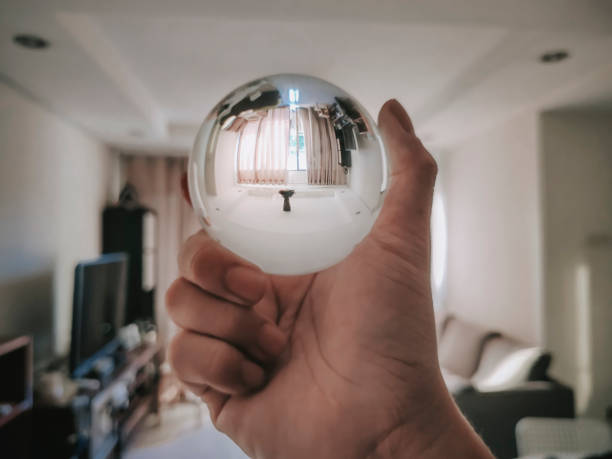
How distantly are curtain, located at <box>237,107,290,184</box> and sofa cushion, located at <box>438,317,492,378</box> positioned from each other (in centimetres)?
340

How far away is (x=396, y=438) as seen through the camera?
558 millimetres

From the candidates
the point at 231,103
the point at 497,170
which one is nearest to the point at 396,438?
the point at 231,103

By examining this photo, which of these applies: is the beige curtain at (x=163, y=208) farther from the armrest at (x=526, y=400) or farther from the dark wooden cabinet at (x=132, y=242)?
the armrest at (x=526, y=400)

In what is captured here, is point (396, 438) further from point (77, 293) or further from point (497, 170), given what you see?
point (497, 170)

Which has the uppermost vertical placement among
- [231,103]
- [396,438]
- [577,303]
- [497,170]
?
[497,170]

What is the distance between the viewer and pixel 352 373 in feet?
1.88

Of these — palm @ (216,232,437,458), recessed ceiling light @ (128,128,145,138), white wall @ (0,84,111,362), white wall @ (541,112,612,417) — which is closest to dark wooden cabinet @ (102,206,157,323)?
white wall @ (0,84,111,362)

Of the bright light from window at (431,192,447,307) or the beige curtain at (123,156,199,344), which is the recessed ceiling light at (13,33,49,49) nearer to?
the beige curtain at (123,156,199,344)

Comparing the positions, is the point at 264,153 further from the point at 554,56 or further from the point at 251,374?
the point at 554,56

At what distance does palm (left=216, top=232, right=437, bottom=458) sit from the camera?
561 mm

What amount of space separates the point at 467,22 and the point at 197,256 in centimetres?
172

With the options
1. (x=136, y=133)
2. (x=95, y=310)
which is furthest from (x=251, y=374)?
(x=136, y=133)

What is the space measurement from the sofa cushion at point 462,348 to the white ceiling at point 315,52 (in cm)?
190

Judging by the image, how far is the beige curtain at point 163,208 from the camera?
15.4 ft
